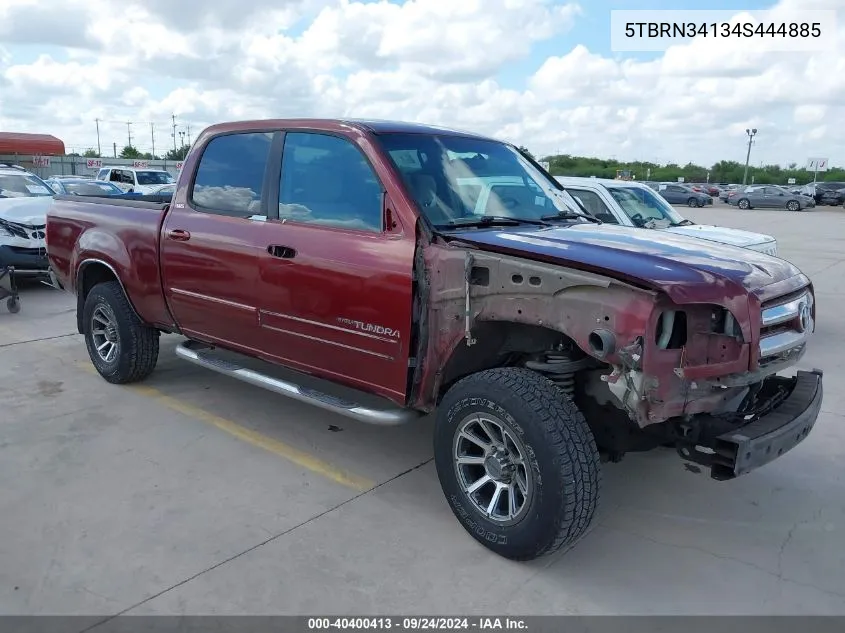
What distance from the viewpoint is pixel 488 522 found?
325 centimetres

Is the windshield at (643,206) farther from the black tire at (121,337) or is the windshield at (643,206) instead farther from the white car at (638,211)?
the black tire at (121,337)

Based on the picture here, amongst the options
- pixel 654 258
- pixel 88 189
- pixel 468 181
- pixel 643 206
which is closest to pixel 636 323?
pixel 654 258

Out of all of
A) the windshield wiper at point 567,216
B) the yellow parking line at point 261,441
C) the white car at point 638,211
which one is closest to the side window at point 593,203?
the white car at point 638,211

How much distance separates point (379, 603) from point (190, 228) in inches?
111

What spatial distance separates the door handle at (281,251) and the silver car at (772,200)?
4081 centimetres

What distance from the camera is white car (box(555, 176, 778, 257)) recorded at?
767cm

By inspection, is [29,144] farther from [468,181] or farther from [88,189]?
[468,181]

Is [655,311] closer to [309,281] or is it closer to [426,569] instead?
[426,569]

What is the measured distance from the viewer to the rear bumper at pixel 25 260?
9.16 m

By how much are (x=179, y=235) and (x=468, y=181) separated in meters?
2.04

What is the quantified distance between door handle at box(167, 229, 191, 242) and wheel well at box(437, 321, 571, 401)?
7.10ft

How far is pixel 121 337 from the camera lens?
5.39 meters

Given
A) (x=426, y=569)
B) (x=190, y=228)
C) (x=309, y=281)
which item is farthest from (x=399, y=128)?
Result: (x=426, y=569)

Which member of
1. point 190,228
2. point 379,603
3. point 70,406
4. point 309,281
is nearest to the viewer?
point 379,603
